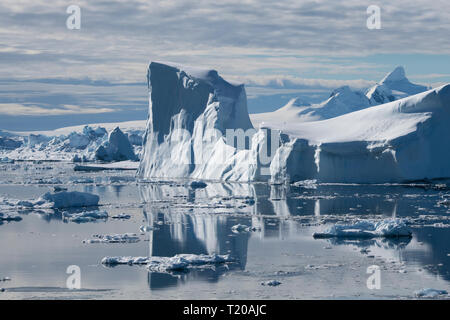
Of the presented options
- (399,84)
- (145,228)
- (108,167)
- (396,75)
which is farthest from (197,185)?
(399,84)

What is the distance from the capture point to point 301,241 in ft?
58.8

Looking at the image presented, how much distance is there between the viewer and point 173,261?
1465 cm

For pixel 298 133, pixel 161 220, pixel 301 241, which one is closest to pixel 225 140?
pixel 298 133

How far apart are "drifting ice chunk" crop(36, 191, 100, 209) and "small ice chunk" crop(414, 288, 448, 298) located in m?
15.6

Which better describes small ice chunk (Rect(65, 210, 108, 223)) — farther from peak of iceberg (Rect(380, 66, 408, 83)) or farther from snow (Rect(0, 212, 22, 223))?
peak of iceberg (Rect(380, 66, 408, 83))

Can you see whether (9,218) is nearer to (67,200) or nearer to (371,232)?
(67,200)

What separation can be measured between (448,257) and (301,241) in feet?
11.9

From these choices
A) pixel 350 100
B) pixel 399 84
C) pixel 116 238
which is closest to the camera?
pixel 116 238

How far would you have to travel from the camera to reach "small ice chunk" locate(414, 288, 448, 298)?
39.2 ft

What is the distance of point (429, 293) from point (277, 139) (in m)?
25.0

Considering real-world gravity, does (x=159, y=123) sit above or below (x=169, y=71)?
below

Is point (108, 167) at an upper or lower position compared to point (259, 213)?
upper
